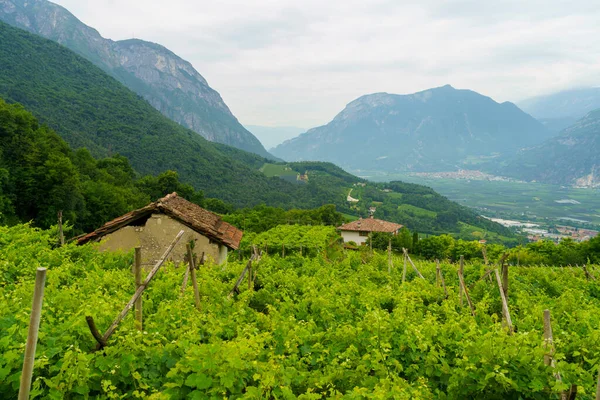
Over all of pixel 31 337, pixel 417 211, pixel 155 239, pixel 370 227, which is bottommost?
pixel 417 211

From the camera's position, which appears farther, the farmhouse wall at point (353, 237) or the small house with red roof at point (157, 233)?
the farmhouse wall at point (353, 237)

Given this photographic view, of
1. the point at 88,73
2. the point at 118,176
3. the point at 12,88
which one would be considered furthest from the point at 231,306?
the point at 88,73

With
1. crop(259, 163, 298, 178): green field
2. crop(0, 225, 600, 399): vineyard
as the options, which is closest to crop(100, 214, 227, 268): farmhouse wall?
crop(0, 225, 600, 399): vineyard

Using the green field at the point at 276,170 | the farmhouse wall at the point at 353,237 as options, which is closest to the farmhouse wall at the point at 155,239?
the farmhouse wall at the point at 353,237

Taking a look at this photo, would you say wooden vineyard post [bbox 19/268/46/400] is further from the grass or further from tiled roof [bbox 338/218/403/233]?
the grass

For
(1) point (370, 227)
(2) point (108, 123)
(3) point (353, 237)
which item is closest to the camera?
(1) point (370, 227)

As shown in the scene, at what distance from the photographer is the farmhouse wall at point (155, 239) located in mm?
16219

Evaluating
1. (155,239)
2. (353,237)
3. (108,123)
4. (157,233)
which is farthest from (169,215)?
(108,123)

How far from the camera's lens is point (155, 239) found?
16328 millimetres

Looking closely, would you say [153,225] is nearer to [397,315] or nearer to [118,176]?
[397,315]

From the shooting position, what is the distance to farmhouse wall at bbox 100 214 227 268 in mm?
16219

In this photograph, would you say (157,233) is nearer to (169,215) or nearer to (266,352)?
(169,215)

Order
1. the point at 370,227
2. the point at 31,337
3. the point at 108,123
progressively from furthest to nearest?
1. the point at 108,123
2. the point at 370,227
3. the point at 31,337

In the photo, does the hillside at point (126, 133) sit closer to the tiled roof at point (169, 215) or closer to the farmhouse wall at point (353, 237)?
the farmhouse wall at point (353, 237)
